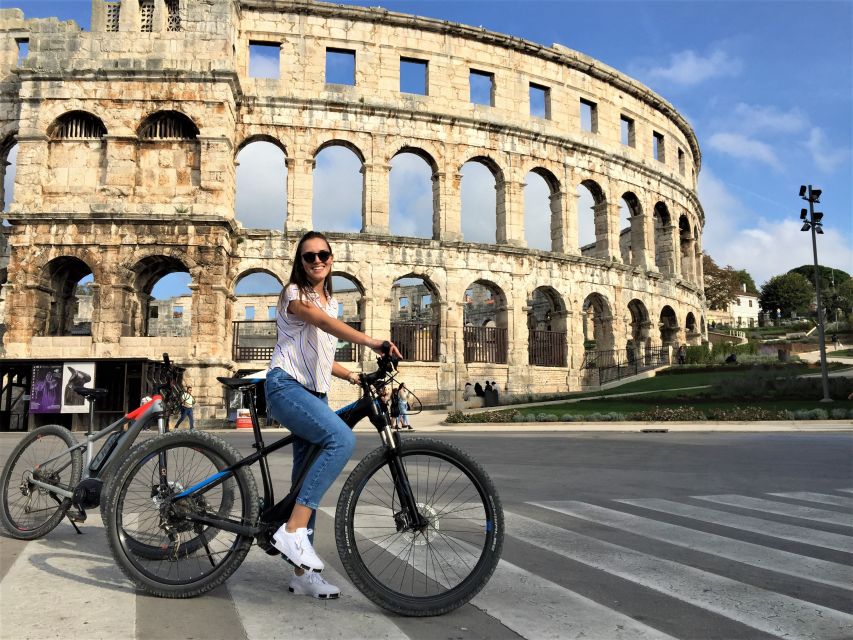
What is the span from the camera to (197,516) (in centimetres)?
360

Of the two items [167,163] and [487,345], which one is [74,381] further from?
[487,345]

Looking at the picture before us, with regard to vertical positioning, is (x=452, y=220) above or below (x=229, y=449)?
above

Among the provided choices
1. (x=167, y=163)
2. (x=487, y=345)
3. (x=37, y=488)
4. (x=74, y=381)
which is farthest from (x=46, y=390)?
(x=37, y=488)

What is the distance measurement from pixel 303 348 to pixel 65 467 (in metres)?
2.38

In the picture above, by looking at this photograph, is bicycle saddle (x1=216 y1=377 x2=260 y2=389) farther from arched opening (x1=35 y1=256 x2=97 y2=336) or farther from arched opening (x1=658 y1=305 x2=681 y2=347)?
arched opening (x1=658 y1=305 x2=681 y2=347)

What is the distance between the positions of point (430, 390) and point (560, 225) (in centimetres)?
1133

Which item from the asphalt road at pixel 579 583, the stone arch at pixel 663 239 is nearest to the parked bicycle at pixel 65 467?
the asphalt road at pixel 579 583

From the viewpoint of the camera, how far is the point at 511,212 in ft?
101

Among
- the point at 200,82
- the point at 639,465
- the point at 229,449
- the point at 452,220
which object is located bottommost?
the point at 639,465

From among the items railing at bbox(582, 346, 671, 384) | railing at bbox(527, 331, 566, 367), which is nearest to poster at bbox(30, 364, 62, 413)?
railing at bbox(527, 331, 566, 367)

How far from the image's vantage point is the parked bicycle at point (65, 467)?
4441mm

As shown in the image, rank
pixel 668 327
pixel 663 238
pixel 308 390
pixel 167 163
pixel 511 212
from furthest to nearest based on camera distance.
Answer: pixel 663 238 < pixel 668 327 < pixel 511 212 < pixel 167 163 < pixel 308 390

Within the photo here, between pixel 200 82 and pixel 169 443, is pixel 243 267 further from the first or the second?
pixel 169 443

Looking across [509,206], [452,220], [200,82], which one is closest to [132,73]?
[200,82]
